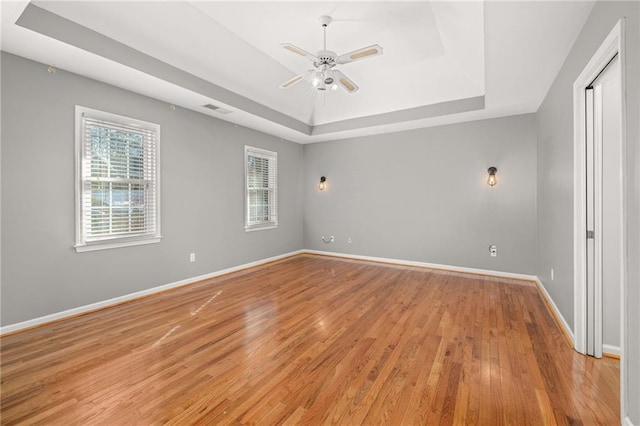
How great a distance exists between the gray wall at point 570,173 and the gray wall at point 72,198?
462cm

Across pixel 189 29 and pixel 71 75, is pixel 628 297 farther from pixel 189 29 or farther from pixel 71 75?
pixel 71 75

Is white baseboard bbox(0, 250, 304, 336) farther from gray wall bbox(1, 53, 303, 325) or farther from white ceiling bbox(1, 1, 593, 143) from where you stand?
white ceiling bbox(1, 1, 593, 143)

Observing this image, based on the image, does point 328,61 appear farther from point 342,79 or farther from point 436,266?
point 436,266

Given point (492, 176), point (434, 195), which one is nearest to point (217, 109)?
point (434, 195)

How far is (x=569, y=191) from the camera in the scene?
2.56m

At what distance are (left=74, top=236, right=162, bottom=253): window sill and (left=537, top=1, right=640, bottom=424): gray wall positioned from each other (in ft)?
15.2

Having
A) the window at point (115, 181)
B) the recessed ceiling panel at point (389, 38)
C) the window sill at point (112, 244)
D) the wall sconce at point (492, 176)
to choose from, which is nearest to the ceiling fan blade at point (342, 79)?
the recessed ceiling panel at point (389, 38)

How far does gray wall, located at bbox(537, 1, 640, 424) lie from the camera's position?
141cm

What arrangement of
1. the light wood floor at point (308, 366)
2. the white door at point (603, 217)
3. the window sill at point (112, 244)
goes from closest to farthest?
the light wood floor at point (308, 366) → the white door at point (603, 217) → the window sill at point (112, 244)

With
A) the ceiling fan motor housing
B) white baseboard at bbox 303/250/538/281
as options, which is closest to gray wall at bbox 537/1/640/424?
white baseboard at bbox 303/250/538/281

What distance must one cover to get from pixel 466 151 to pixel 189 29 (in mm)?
4548

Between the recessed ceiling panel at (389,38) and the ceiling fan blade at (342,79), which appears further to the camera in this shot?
the ceiling fan blade at (342,79)

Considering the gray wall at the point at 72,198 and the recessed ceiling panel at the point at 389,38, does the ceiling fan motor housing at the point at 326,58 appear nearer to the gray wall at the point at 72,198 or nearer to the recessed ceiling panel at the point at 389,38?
the recessed ceiling panel at the point at 389,38

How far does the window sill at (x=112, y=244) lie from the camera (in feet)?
10.4
